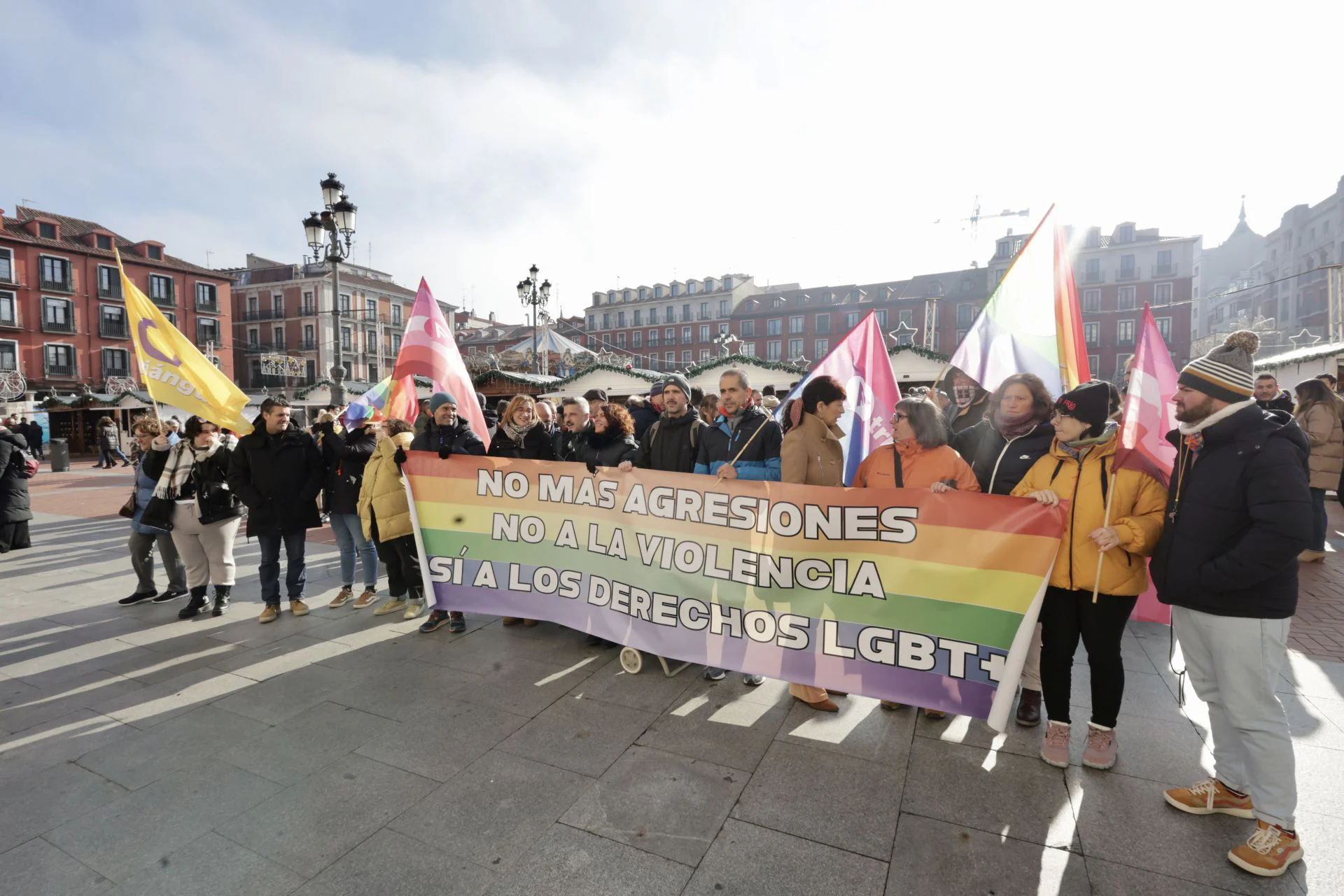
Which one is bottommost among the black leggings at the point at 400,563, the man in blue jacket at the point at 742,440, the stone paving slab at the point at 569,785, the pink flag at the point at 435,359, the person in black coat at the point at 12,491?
the stone paving slab at the point at 569,785

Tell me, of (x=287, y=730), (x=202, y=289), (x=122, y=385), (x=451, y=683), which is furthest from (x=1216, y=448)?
(x=202, y=289)

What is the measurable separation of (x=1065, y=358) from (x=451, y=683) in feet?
16.5

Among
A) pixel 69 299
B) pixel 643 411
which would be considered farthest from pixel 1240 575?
pixel 69 299

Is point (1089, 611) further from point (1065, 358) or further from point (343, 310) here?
point (343, 310)

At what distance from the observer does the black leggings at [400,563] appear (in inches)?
229

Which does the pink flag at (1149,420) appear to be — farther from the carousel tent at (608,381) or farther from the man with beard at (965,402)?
the carousel tent at (608,381)

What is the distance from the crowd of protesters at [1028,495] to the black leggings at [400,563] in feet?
0.05

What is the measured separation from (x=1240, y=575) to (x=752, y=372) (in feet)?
44.3

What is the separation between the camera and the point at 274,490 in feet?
18.5

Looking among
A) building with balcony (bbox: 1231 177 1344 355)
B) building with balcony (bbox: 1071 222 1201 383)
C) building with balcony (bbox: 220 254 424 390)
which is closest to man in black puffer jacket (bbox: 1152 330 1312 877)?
building with balcony (bbox: 1231 177 1344 355)

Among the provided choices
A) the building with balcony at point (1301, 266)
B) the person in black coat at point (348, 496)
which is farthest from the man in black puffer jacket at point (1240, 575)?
the building with balcony at point (1301, 266)

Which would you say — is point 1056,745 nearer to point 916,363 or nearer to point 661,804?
point 661,804

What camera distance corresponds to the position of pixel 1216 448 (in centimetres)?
263

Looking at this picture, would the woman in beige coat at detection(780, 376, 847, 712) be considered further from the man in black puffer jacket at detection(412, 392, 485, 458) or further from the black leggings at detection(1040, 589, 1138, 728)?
the man in black puffer jacket at detection(412, 392, 485, 458)
